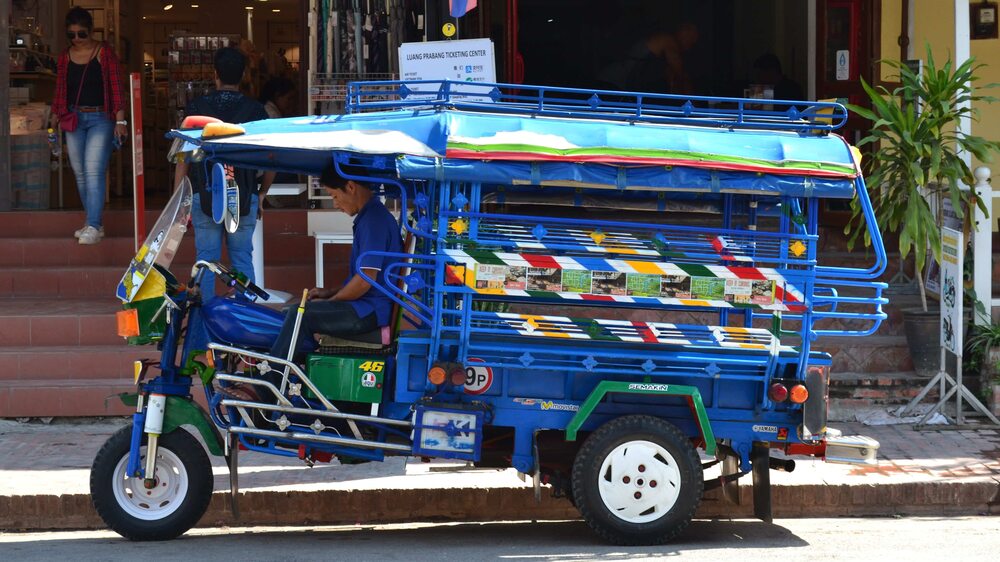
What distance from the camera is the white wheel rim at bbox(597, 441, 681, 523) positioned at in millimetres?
6090

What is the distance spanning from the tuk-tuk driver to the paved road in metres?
0.98

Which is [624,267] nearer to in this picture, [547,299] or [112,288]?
[547,299]

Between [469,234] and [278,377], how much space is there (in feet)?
3.94

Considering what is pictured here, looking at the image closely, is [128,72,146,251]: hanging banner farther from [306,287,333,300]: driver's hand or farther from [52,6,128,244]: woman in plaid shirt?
[306,287,333,300]: driver's hand

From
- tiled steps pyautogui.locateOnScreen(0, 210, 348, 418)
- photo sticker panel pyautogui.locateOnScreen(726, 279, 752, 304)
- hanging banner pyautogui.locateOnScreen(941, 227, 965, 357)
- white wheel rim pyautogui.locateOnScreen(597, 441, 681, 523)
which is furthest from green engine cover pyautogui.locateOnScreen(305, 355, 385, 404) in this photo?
hanging banner pyautogui.locateOnScreen(941, 227, 965, 357)

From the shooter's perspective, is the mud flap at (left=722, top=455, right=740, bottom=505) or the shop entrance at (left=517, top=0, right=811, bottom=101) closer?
the mud flap at (left=722, top=455, right=740, bottom=505)

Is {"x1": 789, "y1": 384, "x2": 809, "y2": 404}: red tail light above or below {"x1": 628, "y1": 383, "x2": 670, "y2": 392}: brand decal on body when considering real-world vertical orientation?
below

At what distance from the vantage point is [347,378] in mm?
6250

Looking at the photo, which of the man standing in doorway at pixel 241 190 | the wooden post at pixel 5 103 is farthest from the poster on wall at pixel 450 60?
the wooden post at pixel 5 103

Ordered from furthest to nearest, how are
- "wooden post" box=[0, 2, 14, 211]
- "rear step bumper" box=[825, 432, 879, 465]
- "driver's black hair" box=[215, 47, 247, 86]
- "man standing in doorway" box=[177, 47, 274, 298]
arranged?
"wooden post" box=[0, 2, 14, 211], "driver's black hair" box=[215, 47, 247, 86], "man standing in doorway" box=[177, 47, 274, 298], "rear step bumper" box=[825, 432, 879, 465]

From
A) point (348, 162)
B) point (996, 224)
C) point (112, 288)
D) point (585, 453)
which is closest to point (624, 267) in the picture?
point (585, 453)

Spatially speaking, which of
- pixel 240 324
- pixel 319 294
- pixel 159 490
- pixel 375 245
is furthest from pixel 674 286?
pixel 159 490

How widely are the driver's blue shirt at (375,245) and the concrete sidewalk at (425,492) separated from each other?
1.12 m

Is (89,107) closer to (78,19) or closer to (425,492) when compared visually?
(78,19)
